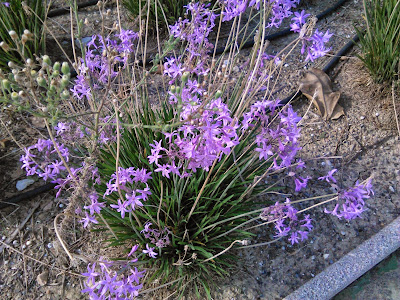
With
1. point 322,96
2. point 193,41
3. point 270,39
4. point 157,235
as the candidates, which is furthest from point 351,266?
point 270,39

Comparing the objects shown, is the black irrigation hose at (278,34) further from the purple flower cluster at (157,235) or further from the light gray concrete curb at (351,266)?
the light gray concrete curb at (351,266)

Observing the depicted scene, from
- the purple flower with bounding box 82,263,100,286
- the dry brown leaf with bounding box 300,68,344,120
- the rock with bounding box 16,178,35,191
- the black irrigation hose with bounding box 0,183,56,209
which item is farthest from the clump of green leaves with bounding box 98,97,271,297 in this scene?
the dry brown leaf with bounding box 300,68,344,120

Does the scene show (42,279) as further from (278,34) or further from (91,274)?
(278,34)

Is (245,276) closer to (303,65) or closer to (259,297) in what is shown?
(259,297)

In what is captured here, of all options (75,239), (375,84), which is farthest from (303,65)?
(75,239)

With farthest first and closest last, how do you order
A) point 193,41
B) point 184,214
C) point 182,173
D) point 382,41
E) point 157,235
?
1. point 382,41
2. point 184,214
3. point 193,41
4. point 157,235
5. point 182,173

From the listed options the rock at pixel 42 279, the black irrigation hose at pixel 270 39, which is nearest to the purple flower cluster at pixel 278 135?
the black irrigation hose at pixel 270 39
